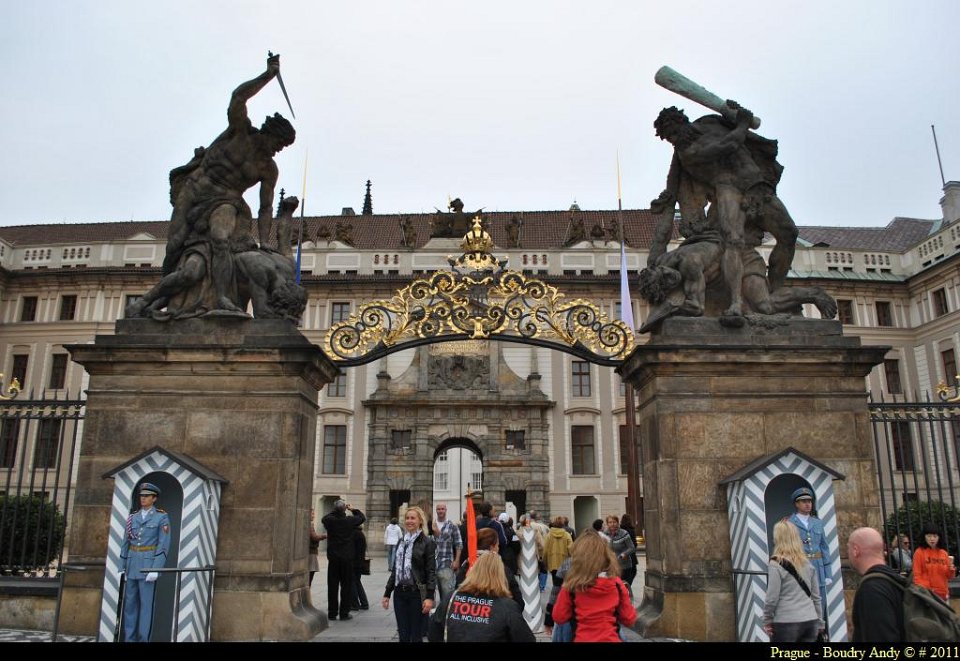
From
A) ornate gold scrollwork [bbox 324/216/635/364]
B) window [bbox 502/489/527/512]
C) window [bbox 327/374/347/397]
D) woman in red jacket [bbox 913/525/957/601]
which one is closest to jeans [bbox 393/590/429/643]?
ornate gold scrollwork [bbox 324/216/635/364]

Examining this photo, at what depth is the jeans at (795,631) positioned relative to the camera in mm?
4961

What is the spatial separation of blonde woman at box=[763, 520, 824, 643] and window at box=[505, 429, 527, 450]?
2957 centimetres

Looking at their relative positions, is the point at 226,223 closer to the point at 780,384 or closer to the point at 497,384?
the point at 780,384

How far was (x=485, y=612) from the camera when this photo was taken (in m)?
3.96

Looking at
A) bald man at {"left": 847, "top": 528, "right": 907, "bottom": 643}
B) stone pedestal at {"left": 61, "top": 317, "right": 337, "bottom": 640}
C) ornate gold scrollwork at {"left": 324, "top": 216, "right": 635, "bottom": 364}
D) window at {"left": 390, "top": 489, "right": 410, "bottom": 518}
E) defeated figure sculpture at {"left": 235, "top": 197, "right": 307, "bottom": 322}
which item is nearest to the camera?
bald man at {"left": 847, "top": 528, "right": 907, "bottom": 643}

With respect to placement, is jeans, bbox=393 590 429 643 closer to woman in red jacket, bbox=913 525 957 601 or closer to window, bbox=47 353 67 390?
woman in red jacket, bbox=913 525 957 601

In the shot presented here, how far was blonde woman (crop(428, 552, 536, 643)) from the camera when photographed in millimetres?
3916

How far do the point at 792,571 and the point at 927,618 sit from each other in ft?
5.82

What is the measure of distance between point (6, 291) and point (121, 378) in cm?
3443

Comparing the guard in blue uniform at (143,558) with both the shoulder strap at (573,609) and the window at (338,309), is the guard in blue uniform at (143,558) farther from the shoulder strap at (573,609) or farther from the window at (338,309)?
the window at (338,309)

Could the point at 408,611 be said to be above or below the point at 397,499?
below

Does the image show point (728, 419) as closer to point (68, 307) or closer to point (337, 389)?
point (337, 389)

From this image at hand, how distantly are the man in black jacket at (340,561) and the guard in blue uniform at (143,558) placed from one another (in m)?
2.62

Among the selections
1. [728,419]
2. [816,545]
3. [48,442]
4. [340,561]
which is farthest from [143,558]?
[816,545]
